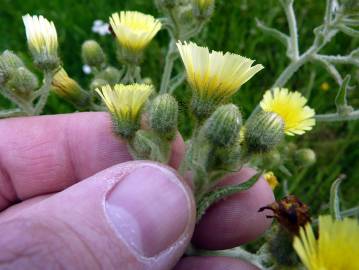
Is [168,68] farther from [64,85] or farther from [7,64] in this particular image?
[7,64]

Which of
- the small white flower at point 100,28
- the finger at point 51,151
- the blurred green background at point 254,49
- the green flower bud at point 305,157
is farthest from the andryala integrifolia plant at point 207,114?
the small white flower at point 100,28

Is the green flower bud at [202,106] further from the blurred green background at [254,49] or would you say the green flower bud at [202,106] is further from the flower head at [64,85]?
the blurred green background at [254,49]

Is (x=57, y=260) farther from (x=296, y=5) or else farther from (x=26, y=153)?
(x=296, y=5)

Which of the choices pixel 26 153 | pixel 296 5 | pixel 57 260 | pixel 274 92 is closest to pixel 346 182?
pixel 274 92

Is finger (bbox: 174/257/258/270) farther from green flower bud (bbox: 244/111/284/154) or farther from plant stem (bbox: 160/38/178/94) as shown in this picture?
plant stem (bbox: 160/38/178/94)

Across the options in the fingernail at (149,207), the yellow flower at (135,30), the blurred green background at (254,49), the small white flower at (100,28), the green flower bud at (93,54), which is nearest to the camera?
the fingernail at (149,207)

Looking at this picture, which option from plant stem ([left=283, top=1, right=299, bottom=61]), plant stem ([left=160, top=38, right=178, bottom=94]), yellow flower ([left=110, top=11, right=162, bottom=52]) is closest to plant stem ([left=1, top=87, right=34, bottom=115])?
yellow flower ([left=110, top=11, right=162, bottom=52])

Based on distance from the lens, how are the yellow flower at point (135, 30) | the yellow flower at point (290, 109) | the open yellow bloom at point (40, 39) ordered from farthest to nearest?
the yellow flower at point (135, 30) → the open yellow bloom at point (40, 39) → the yellow flower at point (290, 109)
